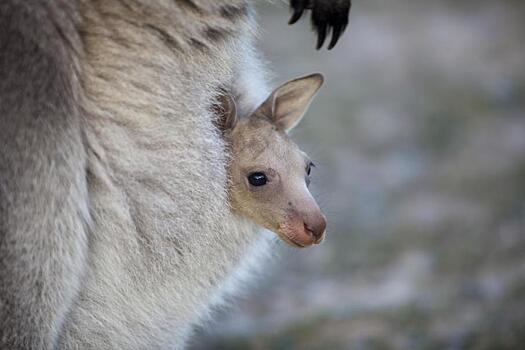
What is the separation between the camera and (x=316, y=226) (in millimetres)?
3680

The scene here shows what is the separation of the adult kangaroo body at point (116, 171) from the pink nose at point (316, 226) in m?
0.24

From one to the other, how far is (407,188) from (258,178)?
12.2ft

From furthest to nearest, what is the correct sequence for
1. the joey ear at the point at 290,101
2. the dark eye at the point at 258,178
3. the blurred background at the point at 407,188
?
the blurred background at the point at 407,188 → the joey ear at the point at 290,101 → the dark eye at the point at 258,178

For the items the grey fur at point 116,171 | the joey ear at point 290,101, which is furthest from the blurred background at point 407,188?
the grey fur at point 116,171

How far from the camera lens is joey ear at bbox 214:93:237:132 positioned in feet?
12.2

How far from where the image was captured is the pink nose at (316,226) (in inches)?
145

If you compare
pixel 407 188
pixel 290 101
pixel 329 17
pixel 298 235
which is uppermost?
pixel 329 17

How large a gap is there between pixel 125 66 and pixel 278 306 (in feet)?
10.2

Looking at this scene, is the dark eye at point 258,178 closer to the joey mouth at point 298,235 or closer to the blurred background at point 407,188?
the joey mouth at point 298,235

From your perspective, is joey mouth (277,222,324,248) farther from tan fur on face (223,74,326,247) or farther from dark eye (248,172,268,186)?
dark eye (248,172,268,186)

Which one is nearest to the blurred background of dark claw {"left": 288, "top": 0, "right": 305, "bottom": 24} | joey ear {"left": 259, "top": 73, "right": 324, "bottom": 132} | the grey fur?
Result: dark claw {"left": 288, "top": 0, "right": 305, "bottom": 24}

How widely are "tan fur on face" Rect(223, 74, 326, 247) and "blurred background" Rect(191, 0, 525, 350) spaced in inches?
15.7

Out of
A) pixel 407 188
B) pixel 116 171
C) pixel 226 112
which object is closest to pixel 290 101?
Answer: pixel 226 112

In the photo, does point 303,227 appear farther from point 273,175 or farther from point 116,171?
point 116,171
